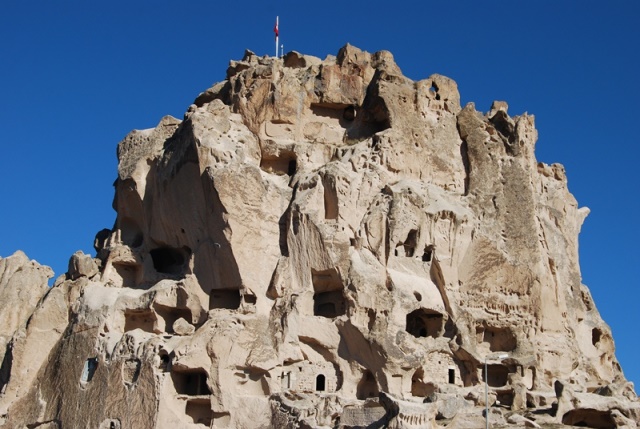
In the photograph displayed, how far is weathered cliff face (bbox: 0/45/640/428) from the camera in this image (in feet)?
151

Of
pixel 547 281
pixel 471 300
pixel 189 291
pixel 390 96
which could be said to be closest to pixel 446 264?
pixel 471 300

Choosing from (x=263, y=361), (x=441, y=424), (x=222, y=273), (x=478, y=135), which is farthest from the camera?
(x=478, y=135)

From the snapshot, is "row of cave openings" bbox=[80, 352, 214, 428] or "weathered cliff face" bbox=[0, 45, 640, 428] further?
"row of cave openings" bbox=[80, 352, 214, 428]

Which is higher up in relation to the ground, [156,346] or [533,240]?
[533,240]

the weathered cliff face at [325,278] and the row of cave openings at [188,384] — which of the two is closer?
the weathered cliff face at [325,278]

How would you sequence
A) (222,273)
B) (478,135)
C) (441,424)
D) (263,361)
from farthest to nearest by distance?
(478,135) → (222,273) → (263,361) → (441,424)

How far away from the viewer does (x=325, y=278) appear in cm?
4831

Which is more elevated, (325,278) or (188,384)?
(325,278)

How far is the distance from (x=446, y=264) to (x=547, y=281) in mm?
5228

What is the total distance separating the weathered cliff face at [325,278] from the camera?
45875 mm

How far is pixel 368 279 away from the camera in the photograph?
46.8 metres

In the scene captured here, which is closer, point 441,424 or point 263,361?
point 441,424

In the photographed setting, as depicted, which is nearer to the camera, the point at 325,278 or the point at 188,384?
the point at 188,384

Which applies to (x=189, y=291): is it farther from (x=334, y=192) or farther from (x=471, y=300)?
(x=471, y=300)
